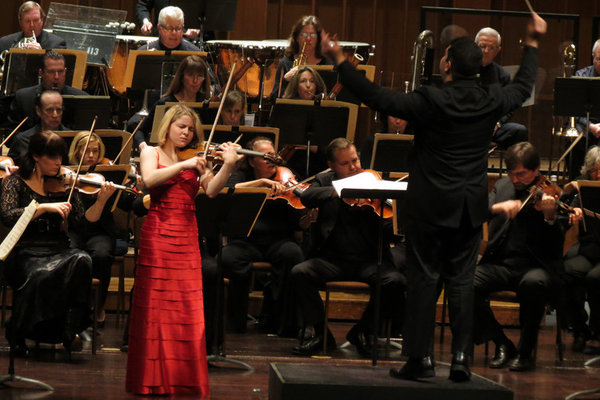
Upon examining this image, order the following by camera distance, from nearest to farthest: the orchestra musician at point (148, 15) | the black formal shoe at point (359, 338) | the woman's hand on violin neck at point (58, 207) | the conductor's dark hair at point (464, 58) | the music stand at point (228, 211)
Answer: the conductor's dark hair at point (464, 58) → the woman's hand on violin neck at point (58, 207) → the music stand at point (228, 211) → the black formal shoe at point (359, 338) → the orchestra musician at point (148, 15)

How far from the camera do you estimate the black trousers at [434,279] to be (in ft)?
10.9

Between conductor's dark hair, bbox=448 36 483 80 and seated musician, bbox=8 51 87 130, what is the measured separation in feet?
10.4

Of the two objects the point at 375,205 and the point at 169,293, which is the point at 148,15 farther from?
the point at 169,293

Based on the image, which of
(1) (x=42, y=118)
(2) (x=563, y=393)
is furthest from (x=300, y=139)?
(2) (x=563, y=393)

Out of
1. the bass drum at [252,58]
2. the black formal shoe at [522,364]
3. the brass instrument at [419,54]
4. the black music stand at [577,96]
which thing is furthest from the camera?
the bass drum at [252,58]

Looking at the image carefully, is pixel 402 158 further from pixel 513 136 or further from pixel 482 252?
pixel 513 136

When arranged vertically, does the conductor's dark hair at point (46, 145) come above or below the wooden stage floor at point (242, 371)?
above

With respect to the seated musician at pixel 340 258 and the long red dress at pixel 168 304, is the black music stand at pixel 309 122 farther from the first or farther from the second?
the long red dress at pixel 168 304

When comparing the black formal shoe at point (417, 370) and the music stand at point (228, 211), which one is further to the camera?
the music stand at point (228, 211)

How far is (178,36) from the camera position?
21.5 feet

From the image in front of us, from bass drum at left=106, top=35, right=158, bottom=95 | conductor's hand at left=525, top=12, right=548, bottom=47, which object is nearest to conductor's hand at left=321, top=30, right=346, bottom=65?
conductor's hand at left=525, top=12, right=548, bottom=47

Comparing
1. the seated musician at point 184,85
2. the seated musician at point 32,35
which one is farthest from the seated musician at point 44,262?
the seated musician at point 32,35

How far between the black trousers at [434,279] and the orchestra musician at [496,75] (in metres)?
2.85

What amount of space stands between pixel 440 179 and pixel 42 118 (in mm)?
2968
